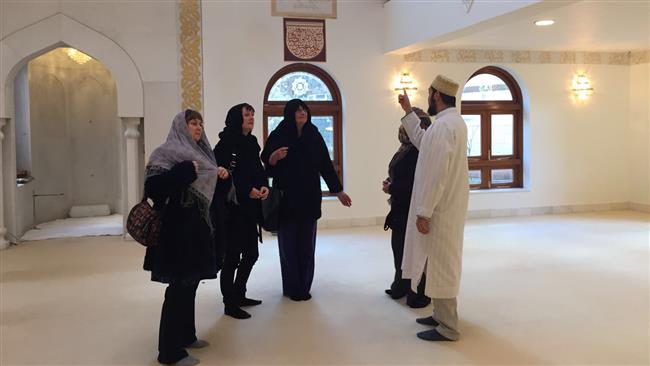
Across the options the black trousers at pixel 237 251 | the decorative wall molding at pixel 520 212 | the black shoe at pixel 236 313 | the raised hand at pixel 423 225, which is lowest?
the black shoe at pixel 236 313

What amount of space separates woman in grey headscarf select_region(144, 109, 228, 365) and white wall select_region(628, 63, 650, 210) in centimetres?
778

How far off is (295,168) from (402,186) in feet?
2.52

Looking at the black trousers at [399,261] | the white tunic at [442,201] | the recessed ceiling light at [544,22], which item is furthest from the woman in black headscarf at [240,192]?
the recessed ceiling light at [544,22]

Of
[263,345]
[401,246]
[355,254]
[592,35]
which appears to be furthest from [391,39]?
[263,345]

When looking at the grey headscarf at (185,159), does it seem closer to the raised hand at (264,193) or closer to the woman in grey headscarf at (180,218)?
the woman in grey headscarf at (180,218)

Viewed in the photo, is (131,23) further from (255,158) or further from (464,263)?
(464,263)

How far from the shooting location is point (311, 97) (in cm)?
748

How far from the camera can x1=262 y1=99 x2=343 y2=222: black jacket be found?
4.04m

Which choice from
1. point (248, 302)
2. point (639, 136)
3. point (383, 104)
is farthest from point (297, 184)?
point (639, 136)

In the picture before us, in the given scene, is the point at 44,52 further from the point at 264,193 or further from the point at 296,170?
the point at 264,193

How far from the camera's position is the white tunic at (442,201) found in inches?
121

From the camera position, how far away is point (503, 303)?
13.1ft

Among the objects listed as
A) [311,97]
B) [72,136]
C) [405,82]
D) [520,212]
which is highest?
[405,82]

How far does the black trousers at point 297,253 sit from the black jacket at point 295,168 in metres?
0.07
